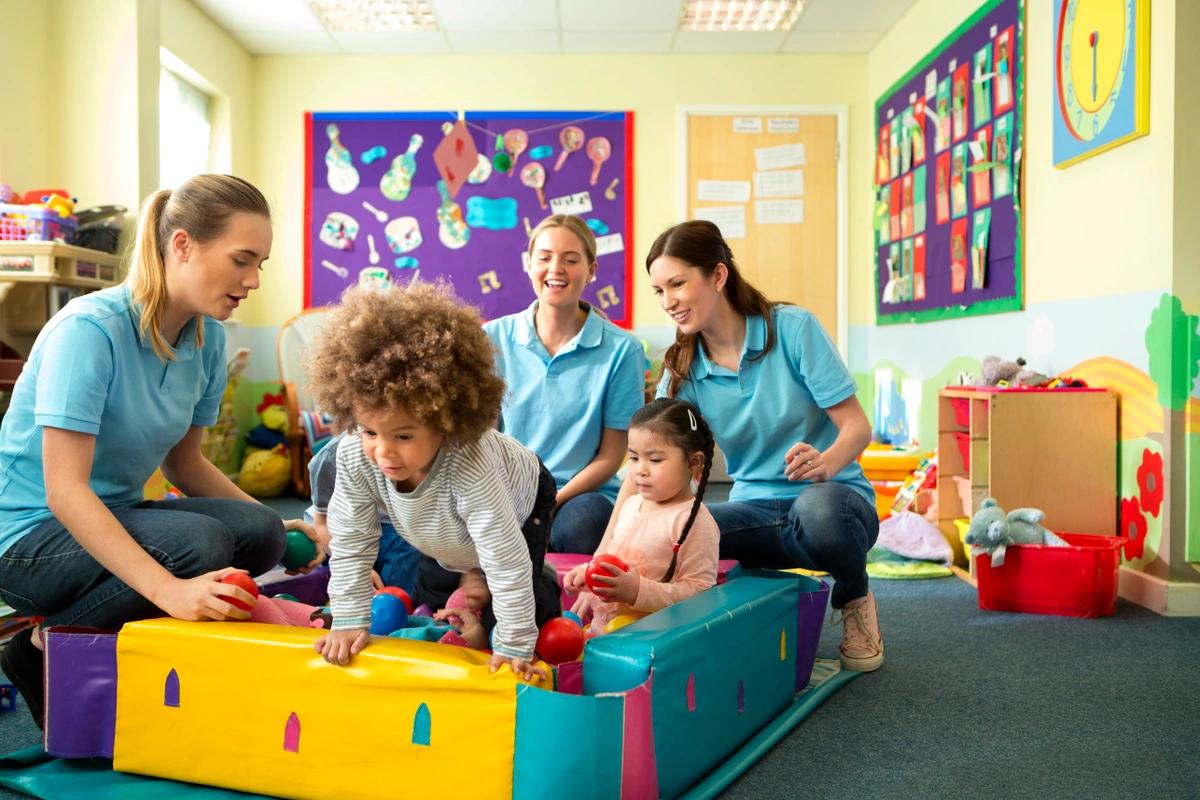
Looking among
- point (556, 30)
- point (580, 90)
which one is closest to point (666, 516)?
point (556, 30)

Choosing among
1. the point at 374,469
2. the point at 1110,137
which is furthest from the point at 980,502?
the point at 374,469

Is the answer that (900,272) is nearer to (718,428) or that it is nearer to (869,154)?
(869,154)

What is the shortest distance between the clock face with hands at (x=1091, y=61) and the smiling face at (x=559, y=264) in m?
1.76

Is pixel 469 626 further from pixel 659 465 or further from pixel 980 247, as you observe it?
pixel 980 247

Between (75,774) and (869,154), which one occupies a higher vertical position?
(869,154)

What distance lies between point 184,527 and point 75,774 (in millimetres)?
414

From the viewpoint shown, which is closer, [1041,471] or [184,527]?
[184,527]

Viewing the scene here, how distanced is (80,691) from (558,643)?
0.77 m

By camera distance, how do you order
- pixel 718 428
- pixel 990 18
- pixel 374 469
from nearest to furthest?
pixel 374 469 → pixel 718 428 → pixel 990 18

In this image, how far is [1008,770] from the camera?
5.85ft

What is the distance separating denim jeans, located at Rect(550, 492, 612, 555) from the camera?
2363 millimetres

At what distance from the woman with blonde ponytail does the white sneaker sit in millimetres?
1311

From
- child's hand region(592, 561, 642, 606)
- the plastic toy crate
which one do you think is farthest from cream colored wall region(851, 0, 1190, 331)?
the plastic toy crate

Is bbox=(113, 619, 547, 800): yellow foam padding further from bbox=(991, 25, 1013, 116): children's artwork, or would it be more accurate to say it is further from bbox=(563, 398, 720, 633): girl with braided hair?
bbox=(991, 25, 1013, 116): children's artwork
